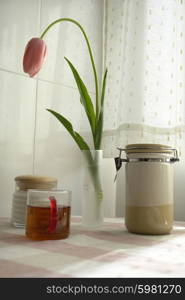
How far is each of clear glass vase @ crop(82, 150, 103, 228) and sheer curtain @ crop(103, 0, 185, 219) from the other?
0.38 meters

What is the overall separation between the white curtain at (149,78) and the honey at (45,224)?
611 mm

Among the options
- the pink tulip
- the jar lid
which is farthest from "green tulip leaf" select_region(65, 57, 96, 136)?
the jar lid

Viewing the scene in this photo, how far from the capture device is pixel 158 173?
2.61 ft

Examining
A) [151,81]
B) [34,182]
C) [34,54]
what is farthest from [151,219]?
[151,81]

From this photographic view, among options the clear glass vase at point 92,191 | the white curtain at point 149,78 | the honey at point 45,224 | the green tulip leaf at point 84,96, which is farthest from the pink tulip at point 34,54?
the white curtain at point 149,78

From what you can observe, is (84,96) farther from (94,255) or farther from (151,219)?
(94,255)

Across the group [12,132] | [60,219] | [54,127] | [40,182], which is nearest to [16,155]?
[12,132]

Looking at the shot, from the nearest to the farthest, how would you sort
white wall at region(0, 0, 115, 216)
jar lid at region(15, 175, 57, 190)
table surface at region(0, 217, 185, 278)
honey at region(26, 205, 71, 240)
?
table surface at region(0, 217, 185, 278)
honey at region(26, 205, 71, 240)
jar lid at region(15, 175, 57, 190)
white wall at region(0, 0, 115, 216)

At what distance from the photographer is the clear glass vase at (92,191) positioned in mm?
923

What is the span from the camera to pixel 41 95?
1.29 m

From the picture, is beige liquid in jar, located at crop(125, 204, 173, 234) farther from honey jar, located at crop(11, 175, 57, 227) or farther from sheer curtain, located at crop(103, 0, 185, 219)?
sheer curtain, located at crop(103, 0, 185, 219)

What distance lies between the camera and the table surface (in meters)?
0.49

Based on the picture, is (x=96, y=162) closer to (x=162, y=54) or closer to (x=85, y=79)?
(x=162, y=54)

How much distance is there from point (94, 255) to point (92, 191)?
0.34 meters
